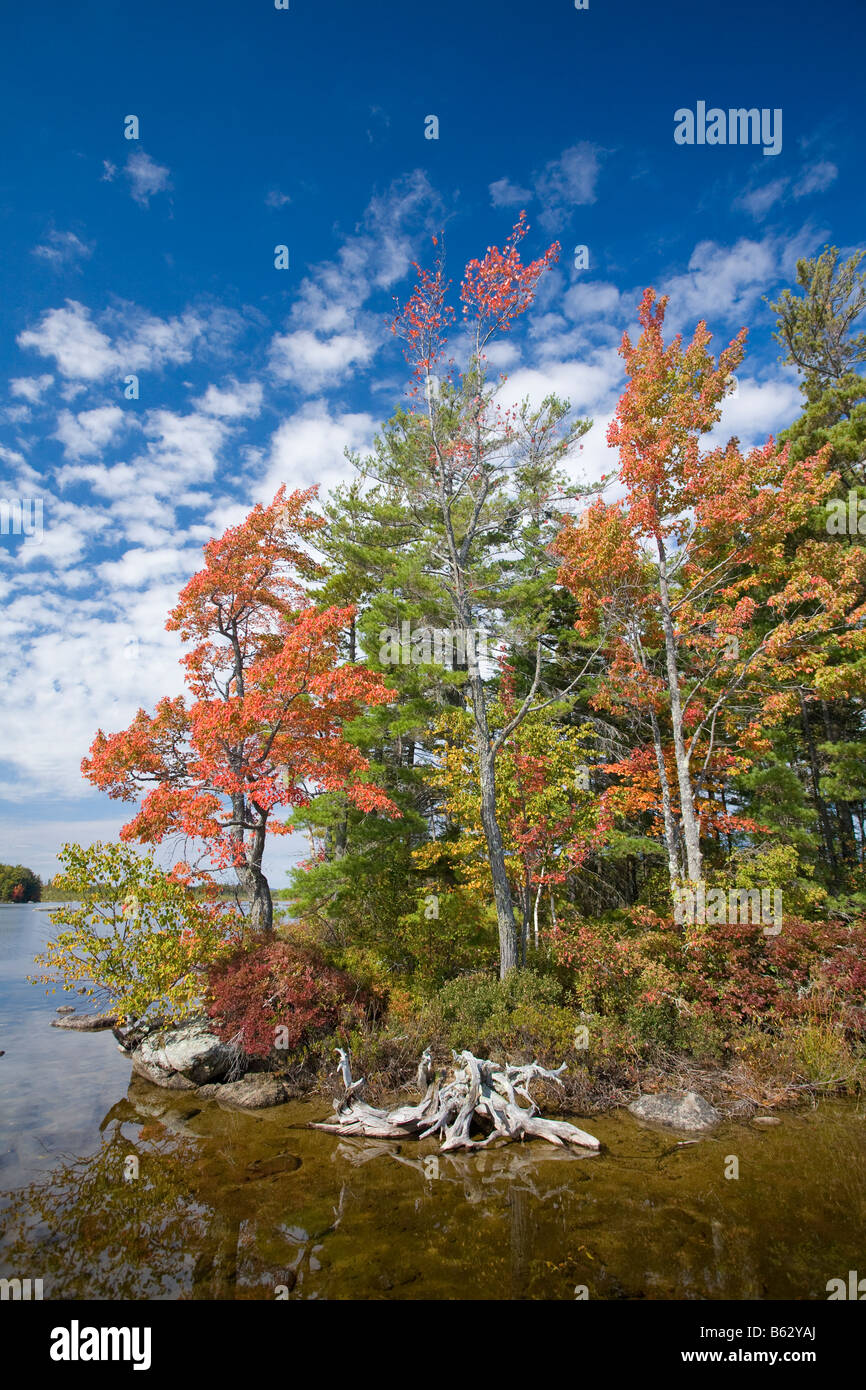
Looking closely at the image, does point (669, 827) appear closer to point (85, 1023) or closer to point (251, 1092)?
point (251, 1092)

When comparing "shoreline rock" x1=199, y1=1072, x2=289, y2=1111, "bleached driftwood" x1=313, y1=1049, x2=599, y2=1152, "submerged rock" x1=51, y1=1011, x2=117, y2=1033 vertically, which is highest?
"bleached driftwood" x1=313, y1=1049, x2=599, y2=1152

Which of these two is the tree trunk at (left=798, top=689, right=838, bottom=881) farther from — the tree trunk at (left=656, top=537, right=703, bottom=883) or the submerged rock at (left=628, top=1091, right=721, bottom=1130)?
the submerged rock at (left=628, top=1091, right=721, bottom=1130)

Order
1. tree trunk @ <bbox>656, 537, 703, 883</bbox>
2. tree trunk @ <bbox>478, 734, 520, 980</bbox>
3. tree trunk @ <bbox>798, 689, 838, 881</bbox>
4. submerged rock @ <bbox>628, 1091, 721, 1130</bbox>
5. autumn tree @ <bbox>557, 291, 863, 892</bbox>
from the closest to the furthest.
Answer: submerged rock @ <bbox>628, 1091, 721, 1130</bbox>, tree trunk @ <bbox>478, 734, 520, 980</bbox>, tree trunk @ <bbox>656, 537, 703, 883</bbox>, autumn tree @ <bbox>557, 291, 863, 892</bbox>, tree trunk @ <bbox>798, 689, 838, 881</bbox>

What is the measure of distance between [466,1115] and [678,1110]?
10.3 feet

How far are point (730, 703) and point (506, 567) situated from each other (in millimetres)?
7831

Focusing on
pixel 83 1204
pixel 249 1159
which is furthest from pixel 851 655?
pixel 83 1204

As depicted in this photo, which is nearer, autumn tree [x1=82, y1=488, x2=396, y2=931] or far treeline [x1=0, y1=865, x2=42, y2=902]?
autumn tree [x1=82, y1=488, x2=396, y2=931]

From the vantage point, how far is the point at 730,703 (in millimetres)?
17109

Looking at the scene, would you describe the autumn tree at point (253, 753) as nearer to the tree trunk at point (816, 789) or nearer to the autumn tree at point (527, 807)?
the autumn tree at point (527, 807)

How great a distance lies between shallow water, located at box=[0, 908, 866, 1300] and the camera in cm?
500

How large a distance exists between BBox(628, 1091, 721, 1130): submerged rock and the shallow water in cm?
32

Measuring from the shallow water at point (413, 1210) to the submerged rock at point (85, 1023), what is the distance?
8020mm

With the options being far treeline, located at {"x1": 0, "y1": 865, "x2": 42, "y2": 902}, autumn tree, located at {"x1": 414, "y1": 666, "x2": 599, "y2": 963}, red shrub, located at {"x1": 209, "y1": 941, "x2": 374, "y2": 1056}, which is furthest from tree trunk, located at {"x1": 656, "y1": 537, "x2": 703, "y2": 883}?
far treeline, located at {"x1": 0, "y1": 865, "x2": 42, "y2": 902}
